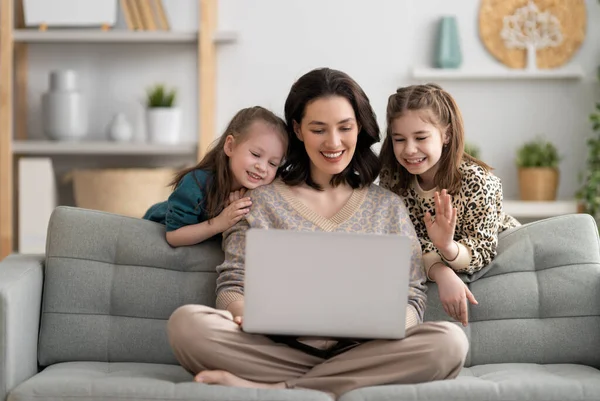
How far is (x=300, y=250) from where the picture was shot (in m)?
1.78

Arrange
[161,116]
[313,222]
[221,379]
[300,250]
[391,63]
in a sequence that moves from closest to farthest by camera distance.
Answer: [300,250] → [221,379] → [313,222] → [161,116] → [391,63]

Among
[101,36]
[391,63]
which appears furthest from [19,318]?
[391,63]

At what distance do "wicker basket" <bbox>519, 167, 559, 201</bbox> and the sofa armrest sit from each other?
255cm

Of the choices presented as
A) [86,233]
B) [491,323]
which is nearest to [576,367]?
[491,323]

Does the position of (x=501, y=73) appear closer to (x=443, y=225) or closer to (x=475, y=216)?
(x=475, y=216)

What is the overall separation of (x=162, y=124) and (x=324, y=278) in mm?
2458

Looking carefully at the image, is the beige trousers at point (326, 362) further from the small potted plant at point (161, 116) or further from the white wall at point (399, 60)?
the white wall at point (399, 60)

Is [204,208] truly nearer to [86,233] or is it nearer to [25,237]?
[86,233]

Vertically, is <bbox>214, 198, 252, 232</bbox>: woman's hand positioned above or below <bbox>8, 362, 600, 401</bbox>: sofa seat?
above

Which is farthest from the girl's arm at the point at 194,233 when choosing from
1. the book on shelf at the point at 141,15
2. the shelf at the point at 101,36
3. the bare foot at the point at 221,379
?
the book on shelf at the point at 141,15

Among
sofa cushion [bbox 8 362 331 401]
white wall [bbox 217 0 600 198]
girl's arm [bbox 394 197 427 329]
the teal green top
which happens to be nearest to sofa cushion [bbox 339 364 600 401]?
sofa cushion [bbox 8 362 331 401]

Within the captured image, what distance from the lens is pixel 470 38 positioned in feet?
13.9

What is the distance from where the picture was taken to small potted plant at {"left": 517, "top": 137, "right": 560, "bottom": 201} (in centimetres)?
408

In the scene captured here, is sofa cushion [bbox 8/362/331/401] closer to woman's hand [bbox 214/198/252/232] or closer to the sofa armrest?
the sofa armrest
